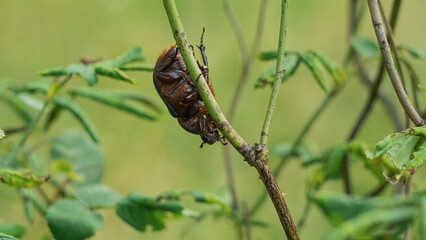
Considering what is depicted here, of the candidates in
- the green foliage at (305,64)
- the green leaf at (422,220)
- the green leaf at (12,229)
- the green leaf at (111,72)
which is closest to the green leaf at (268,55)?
the green foliage at (305,64)

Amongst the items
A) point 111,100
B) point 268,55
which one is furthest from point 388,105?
point 111,100

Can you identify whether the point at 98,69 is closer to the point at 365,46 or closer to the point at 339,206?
the point at 339,206

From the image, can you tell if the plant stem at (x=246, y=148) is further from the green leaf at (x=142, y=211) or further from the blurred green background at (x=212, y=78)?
the blurred green background at (x=212, y=78)

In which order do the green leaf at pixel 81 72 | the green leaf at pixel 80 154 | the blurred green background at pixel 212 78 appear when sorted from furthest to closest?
the blurred green background at pixel 212 78
the green leaf at pixel 80 154
the green leaf at pixel 81 72

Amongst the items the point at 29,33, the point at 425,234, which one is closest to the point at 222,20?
the point at 29,33

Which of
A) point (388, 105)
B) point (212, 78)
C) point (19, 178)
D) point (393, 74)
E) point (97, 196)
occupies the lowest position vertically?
point (19, 178)

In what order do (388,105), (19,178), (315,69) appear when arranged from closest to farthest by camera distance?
(19,178) < (315,69) < (388,105)

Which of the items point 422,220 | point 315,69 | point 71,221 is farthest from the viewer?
point 315,69
